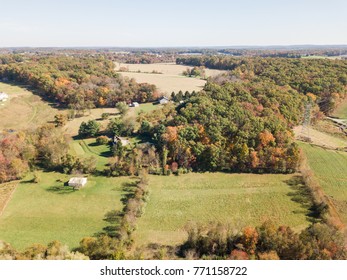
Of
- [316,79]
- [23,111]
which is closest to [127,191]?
A: [23,111]

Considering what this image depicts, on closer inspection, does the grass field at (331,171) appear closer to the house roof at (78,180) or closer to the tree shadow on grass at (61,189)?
the house roof at (78,180)

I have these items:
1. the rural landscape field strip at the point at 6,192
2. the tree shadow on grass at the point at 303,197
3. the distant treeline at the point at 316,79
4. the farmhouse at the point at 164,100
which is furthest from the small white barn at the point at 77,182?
the distant treeline at the point at 316,79

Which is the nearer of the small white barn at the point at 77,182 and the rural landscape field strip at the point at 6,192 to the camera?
the rural landscape field strip at the point at 6,192

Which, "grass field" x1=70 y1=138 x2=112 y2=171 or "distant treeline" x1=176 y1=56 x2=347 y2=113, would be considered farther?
"distant treeline" x1=176 y1=56 x2=347 y2=113

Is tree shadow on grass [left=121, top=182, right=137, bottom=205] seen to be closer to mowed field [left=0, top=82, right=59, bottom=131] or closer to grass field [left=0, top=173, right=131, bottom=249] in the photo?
grass field [left=0, top=173, right=131, bottom=249]

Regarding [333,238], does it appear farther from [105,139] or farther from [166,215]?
[105,139]

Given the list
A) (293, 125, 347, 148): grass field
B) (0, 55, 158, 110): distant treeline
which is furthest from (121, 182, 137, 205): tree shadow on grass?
(0, 55, 158, 110): distant treeline

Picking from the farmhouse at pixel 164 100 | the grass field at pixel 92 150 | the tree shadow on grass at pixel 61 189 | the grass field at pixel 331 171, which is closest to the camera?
the grass field at pixel 331 171
